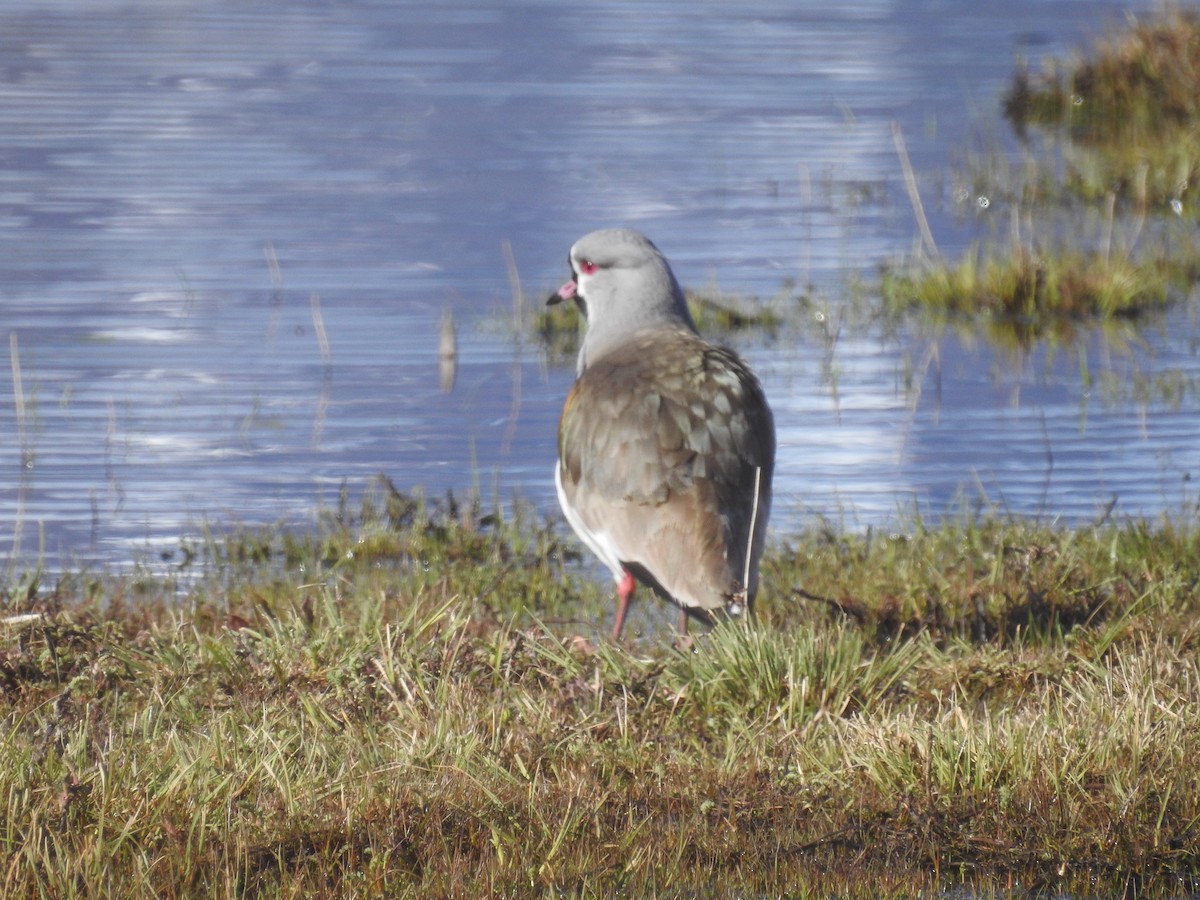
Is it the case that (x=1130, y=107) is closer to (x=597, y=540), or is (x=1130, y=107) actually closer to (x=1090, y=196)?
(x=1090, y=196)

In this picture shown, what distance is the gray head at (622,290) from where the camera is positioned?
26.9ft

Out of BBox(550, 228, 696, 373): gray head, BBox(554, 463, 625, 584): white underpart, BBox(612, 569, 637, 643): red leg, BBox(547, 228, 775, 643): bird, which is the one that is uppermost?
BBox(550, 228, 696, 373): gray head

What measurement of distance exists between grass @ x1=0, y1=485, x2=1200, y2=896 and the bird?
0.27 meters

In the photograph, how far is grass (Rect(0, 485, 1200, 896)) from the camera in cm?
507

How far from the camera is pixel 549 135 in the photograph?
1866 cm

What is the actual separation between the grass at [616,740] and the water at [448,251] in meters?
1.58

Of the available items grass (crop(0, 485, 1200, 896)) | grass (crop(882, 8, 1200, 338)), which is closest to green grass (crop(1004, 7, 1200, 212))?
grass (crop(882, 8, 1200, 338))

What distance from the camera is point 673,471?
23.0 feet

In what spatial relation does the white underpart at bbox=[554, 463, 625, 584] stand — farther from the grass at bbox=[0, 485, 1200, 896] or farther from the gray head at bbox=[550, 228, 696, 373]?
the gray head at bbox=[550, 228, 696, 373]

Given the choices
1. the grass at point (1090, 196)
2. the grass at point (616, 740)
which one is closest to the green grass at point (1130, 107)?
the grass at point (1090, 196)

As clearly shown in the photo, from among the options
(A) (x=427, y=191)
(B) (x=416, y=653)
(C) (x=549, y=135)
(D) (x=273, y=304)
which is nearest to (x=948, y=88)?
(C) (x=549, y=135)

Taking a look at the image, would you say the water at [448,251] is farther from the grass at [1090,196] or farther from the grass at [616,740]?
the grass at [616,740]

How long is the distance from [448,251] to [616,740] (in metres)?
8.84

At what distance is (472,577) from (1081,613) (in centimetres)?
227
